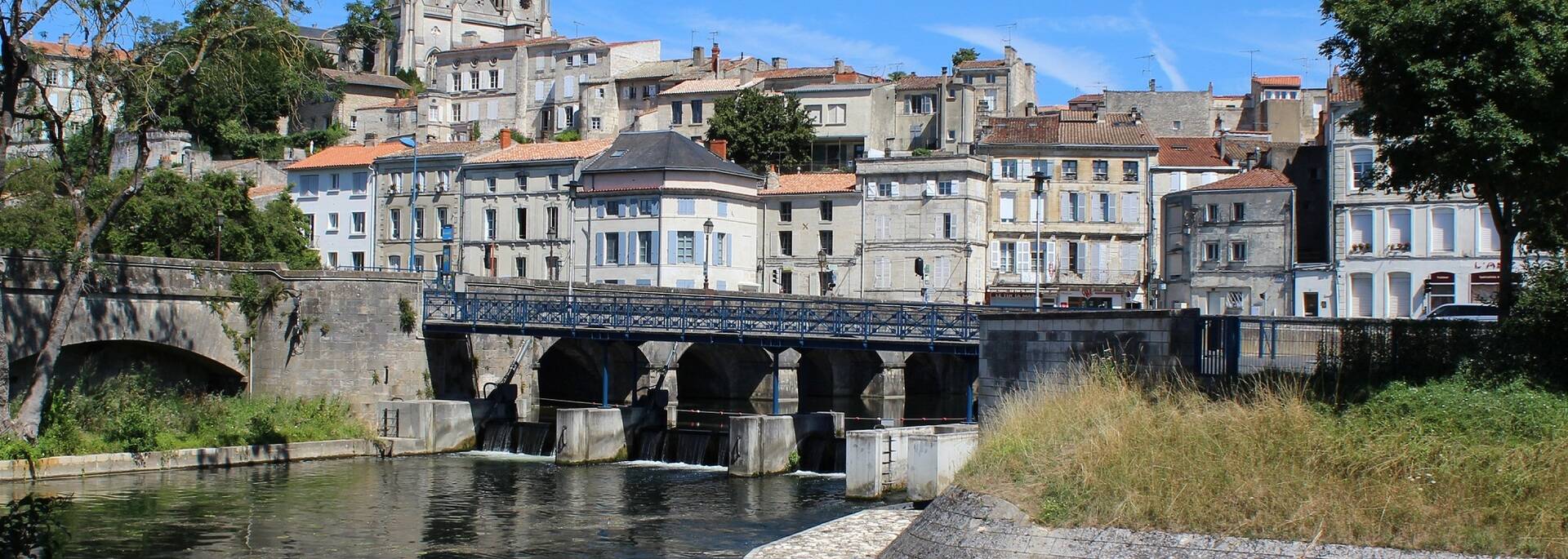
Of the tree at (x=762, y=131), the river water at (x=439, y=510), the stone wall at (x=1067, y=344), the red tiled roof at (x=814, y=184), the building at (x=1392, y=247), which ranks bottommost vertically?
the river water at (x=439, y=510)

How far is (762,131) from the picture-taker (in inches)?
3531

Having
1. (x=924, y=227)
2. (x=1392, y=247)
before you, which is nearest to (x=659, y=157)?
(x=924, y=227)

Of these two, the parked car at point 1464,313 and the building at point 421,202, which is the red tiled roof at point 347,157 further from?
the parked car at point 1464,313

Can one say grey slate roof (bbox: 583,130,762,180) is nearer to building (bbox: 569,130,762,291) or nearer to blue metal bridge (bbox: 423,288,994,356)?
building (bbox: 569,130,762,291)

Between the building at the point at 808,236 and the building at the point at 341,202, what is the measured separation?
21181mm

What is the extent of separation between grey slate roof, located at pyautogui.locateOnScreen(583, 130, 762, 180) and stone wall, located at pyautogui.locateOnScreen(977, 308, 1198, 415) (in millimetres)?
41859

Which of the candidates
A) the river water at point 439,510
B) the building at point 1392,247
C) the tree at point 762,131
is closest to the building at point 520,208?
the tree at point 762,131

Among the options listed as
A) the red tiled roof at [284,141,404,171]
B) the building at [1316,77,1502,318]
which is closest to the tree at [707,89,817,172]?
the red tiled roof at [284,141,404,171]

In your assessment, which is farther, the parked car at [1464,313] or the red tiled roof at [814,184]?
the red tiled roof at [814,184]

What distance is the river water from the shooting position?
1064 inches

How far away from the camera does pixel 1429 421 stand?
2075 centimetres

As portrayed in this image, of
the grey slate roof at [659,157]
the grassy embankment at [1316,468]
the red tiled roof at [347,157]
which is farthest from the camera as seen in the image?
the red tiled roof at [347,157]

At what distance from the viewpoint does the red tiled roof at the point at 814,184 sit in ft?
256

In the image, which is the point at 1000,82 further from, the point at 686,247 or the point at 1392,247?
the point at 1392,247
